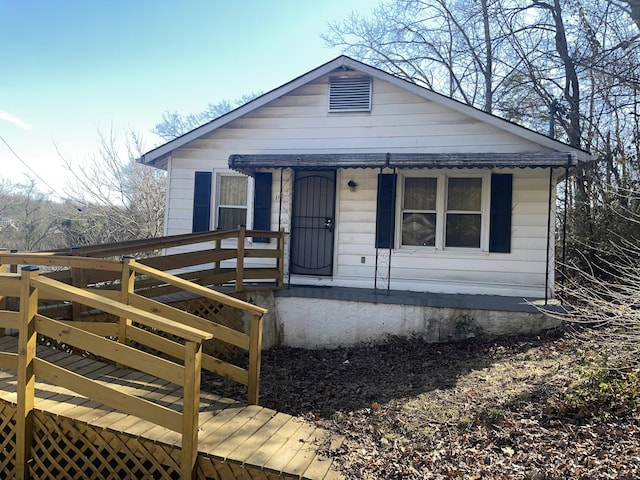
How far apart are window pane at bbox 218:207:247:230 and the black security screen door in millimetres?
1169

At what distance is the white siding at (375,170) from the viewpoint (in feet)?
24.9

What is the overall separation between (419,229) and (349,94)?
2971 millimetres

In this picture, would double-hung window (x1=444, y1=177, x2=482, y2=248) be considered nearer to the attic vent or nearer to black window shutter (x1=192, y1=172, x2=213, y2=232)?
the attic vent

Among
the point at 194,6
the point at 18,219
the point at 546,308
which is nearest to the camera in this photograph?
the point at 546,308

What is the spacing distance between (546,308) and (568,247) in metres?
4.24

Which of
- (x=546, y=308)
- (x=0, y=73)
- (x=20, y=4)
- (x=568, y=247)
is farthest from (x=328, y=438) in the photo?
(x=0, y=73)

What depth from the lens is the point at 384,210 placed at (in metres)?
→ 8.07

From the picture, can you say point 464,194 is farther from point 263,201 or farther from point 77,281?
point 77,281

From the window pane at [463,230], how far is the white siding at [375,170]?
247 millimetres

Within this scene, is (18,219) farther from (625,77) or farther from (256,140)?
(625,77)

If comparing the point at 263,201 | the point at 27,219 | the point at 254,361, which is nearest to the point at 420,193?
the point at 263,201

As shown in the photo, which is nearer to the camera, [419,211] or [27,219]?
[419,211]

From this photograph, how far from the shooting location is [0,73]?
16656 mm

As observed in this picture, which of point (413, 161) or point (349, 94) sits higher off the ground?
point (349, 94)
